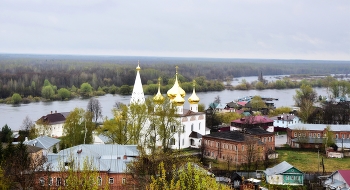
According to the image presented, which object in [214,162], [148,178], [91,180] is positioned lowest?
[214,162]

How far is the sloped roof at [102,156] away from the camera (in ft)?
38.0

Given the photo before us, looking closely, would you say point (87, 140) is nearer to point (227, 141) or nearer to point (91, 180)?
point (227, 141)

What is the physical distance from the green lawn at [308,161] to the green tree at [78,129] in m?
6.69

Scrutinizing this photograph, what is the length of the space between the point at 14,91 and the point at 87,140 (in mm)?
28755

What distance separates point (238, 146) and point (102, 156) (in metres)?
5.71

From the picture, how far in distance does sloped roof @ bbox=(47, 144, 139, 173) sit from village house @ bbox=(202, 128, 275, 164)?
4.19m

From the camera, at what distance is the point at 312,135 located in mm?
21188

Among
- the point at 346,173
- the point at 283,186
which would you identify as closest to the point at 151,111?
the point at 283,186

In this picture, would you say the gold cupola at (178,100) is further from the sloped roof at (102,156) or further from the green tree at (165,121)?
the sloped roof at (102,156)

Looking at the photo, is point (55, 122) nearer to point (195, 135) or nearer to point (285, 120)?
point (195, 135)

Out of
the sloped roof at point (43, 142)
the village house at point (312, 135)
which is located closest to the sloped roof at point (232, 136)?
the village house at point (312, 135)

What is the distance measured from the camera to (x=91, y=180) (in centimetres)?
710

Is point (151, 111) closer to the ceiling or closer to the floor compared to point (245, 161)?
closer to the ceiling

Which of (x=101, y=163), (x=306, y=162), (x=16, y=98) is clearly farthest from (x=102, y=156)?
(x=16, y=98)
